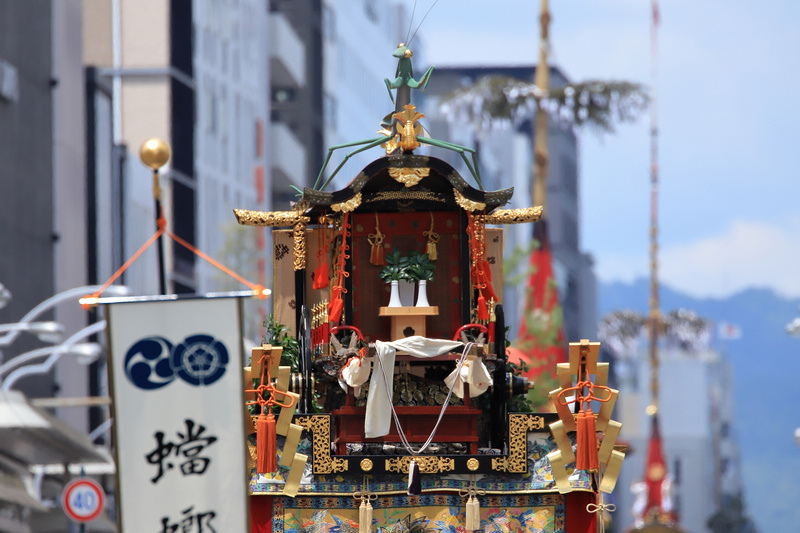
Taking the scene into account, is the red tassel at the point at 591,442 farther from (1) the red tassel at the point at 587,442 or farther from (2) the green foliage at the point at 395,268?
(2) the green foliage at the point at 395,268

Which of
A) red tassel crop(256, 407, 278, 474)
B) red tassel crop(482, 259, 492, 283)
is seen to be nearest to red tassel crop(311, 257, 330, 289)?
red tassel crop(482, 259, 492, 283)

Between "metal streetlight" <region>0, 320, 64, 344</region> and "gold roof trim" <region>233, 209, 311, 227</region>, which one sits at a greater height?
"gold roof trim" <region>233, 209, 311, 227</region>

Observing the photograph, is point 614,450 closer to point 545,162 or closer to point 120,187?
point 545,162

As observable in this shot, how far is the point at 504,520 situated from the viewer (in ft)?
72.1

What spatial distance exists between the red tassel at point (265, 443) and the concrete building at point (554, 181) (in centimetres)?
10886

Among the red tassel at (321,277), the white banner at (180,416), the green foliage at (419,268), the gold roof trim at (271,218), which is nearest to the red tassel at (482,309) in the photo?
the green foliage at (419,268)

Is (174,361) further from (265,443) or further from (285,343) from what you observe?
(285,343)

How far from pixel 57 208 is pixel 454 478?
46846mm

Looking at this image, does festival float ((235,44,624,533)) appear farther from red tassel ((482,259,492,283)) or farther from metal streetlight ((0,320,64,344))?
metal streetlight ((0,320,64,344))

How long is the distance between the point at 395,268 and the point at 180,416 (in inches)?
244

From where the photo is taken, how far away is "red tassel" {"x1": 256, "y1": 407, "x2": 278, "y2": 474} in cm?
2169

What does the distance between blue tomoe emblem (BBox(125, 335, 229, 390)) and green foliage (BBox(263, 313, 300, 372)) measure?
5.78 meters

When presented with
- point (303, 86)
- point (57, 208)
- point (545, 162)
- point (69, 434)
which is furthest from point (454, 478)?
point (303, 86)

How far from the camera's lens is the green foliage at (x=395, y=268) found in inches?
921
